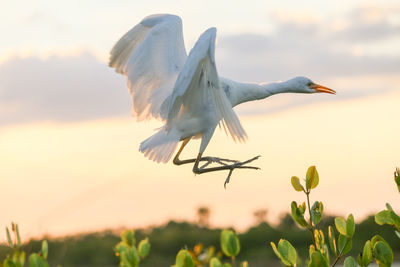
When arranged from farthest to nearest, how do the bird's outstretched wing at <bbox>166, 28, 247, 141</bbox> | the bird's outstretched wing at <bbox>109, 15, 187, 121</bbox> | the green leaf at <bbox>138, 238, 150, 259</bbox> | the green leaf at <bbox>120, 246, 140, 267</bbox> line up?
the bird's outstretched wing at <bbox>109, 15, 187, 121</bbox>, the bird's outstretched wing at <bbox>166, 28, 247, 141</bbox>, the green leaf at <bbox>138, 238, 150, 259</bbox>, the green leaf at <bbox>120, 246, 140, 267</bbox>

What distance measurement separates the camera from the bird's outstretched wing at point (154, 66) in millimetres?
6281

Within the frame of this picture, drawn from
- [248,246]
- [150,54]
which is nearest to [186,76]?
[150,54]

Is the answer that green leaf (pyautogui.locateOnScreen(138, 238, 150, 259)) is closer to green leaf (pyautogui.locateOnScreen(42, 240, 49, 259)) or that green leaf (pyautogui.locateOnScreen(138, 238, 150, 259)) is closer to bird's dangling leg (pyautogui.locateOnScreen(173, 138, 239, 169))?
green leaf (pyautogui.locateOnScreen(42, 240, 49, 259))

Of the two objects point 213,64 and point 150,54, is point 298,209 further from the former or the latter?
point 150,54

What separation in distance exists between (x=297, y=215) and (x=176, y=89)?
240 cm

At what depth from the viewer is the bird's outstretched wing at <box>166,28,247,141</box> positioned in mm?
4902

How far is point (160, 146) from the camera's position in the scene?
5750 mm

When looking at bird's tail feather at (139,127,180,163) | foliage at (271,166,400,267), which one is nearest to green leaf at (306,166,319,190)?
foliage at (271,166,400,267)

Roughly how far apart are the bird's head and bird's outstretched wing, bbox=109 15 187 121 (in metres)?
1.28

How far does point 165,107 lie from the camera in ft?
19.1

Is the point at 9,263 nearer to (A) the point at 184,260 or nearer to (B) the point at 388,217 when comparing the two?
(A) the point at 184,260

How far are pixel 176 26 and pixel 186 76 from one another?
5.69ft

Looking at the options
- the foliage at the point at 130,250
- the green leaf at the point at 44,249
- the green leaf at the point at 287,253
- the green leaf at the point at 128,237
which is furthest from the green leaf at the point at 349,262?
the green leaf at the point at 44,249

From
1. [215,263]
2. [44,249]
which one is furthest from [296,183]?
[44,249]
